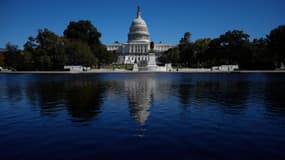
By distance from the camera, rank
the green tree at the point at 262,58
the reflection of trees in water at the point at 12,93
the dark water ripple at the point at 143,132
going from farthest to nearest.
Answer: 1. the green tree at the point at 262,58
2. the reflection of trees in water at the point at 12,93
3. the dark water ripple at the point at 143,132

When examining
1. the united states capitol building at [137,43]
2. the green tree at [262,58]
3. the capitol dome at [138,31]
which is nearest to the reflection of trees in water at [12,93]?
the green tree at [262,58]

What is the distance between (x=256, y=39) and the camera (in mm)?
99125

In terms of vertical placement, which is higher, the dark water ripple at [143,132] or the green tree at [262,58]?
the green tree at [262,58]

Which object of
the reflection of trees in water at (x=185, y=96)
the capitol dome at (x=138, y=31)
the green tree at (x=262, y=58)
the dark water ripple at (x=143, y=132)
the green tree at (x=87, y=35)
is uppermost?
the capitol dome at (x=138, y=31)

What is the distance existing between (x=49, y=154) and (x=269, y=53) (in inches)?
3535

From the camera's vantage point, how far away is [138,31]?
177000 mm

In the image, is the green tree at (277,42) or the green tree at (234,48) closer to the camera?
the green tree at (277,42)

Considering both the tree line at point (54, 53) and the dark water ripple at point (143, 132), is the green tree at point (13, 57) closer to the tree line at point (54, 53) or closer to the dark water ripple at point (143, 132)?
the tree line at point (54, 53)

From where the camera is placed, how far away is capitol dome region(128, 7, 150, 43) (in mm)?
176625

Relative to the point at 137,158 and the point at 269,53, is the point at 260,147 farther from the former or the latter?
Answer: the point at 269,53

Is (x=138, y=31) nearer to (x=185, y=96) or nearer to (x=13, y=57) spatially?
(x=13, y=57)

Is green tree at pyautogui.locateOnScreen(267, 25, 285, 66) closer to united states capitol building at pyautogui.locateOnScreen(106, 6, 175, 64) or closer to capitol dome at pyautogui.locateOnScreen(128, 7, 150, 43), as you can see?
united states capitol building at pyautogui.locateOnScreen(106, 6, 175, 64)

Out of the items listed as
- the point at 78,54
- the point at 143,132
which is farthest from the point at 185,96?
the point at 78,54

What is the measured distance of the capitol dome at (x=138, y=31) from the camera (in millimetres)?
176625
